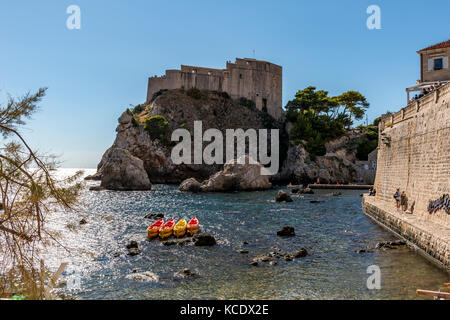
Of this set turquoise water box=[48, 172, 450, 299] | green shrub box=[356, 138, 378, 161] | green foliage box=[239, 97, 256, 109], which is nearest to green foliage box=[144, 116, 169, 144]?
green foliage box=[239, 97, 256, 109]

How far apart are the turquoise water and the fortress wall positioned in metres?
2.35

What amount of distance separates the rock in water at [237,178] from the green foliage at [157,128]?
1845 cm

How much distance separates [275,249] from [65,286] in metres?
8.30

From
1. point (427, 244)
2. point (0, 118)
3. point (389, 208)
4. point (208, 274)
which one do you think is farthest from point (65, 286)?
point (389, 208)

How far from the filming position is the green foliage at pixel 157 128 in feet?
191

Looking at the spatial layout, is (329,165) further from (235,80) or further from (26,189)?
(26,189)

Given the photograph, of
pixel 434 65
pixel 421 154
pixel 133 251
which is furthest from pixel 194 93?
pixel 133 251

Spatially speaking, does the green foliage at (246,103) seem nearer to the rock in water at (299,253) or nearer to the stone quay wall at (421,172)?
the stone quay wall at (421,172)

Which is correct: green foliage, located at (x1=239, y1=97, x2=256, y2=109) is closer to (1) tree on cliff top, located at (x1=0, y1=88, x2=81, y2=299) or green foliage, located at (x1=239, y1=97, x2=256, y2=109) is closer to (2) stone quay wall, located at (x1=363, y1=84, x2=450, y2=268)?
(2) stone quay wall, located at (x1=363, y1=84, x2=450, y2=268)

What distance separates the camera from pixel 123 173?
45656mm

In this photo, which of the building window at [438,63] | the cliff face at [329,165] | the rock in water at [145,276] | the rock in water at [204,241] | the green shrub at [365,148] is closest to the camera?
the rock in water at [145,276]

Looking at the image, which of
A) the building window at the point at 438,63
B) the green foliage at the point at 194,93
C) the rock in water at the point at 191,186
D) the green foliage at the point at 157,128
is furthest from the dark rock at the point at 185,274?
the green foliage at the point at 194,93

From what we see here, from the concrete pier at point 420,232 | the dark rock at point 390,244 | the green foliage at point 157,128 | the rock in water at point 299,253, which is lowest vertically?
the rock in water at point 299,253

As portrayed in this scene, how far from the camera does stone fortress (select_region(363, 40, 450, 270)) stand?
1243cm
